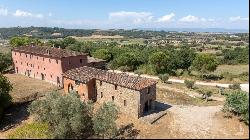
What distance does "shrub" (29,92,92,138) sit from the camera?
34.1 m

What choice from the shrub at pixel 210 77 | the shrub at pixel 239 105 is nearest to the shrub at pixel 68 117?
the shrub at pixel 239 105

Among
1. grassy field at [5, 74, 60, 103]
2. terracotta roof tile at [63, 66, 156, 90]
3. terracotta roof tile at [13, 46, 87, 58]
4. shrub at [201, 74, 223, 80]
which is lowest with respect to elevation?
shrub at [201, 74, 223, 80]

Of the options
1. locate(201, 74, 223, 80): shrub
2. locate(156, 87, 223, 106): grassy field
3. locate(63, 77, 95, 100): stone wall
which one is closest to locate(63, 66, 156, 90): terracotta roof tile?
locate(63, 77, 95, 100): stone wall

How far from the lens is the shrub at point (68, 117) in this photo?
34.1m

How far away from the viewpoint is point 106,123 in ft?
112

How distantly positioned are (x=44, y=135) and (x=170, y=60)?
50.6 meters

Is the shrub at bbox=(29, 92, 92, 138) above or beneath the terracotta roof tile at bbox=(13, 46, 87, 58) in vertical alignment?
beneath

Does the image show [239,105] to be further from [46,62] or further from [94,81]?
[46,62]

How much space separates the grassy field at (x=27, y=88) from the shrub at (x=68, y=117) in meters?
14.3

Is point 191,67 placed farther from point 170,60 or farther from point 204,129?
point 204,129

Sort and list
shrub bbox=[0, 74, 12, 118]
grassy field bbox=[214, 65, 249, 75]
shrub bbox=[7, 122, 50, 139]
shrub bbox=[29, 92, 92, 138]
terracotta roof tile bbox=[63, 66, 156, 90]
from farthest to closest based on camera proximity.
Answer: grassy field bbox=[214, 65, 249, 75] → shrub bbox=[0, 74, 12, 118] → terracotta roof tile bbox=[63, 66, 156, 90] → shrub bbox=[7, 122, 50, 139] → shrub bbox=[29, 92, 92, 138]

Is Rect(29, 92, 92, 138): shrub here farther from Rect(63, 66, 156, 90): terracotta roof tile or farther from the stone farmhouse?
Rect(63, 66, 156, 90): terracotta roof tile

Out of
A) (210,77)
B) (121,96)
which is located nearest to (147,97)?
(121,96)

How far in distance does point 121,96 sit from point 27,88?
803 inches
